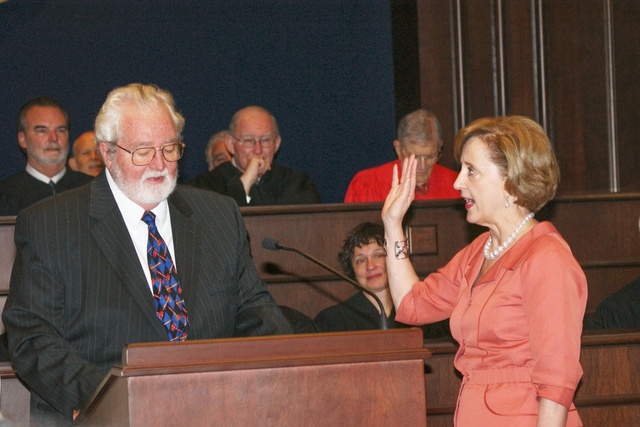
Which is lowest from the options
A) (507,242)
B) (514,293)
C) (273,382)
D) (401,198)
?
(273,382)

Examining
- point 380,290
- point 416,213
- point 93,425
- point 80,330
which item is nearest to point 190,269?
point 80,330

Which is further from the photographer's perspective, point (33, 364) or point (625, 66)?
point (625, 66)

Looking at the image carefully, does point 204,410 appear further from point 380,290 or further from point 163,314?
point 380,290

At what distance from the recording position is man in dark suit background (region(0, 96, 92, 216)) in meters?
5.49

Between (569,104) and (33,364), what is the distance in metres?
4.72

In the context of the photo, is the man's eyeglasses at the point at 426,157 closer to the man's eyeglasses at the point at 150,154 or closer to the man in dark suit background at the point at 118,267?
the man in dark suit background at the point at 118,267

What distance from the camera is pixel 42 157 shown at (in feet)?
18.2

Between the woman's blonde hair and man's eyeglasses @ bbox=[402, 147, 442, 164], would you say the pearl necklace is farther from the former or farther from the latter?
man's eyeglasses @ bbox=[402, 147, 442, 164]

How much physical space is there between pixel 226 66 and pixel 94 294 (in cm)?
501

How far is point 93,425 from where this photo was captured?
2.22 metres

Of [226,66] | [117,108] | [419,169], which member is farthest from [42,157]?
[117,108]

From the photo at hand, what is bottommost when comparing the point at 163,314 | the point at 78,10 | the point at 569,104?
the point at 163,314

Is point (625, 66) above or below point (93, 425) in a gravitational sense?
above

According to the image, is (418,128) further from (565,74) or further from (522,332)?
(522,332)
